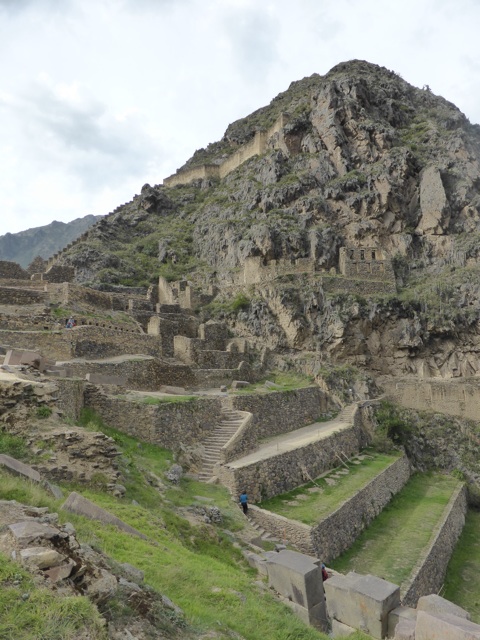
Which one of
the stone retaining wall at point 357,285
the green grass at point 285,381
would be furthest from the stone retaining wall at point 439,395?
the stone retaining wall at point 357,285

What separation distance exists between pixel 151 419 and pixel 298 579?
827cm

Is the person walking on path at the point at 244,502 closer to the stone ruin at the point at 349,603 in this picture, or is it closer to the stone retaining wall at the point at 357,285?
the stone ruin at the point at 349,603

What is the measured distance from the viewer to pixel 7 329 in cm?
1761

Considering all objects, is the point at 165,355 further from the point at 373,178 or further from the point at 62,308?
the point at 373,178

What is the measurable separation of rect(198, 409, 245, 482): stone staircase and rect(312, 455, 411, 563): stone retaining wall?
3849 millimetres

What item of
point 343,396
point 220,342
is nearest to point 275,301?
point 220,342

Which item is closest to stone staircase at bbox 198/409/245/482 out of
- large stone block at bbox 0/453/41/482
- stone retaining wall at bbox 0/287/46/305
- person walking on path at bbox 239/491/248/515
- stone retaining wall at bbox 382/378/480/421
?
person walking on path at bbox 239/491/248/515

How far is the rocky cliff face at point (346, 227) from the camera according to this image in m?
33.2

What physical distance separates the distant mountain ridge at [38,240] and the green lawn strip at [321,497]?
96895mm

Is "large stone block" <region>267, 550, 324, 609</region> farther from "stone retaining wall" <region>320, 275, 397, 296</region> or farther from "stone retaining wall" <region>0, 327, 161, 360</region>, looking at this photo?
"stone retaining wall" <region>320, 275, 397, 296</region>

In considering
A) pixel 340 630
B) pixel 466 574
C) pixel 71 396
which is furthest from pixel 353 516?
pixel 71 396

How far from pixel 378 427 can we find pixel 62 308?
59.9ft

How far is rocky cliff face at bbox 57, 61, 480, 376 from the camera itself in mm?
33219

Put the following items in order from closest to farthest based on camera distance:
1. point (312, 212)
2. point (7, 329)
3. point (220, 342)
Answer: point (7, 329) < point (220, 342) < point (312, 212)
